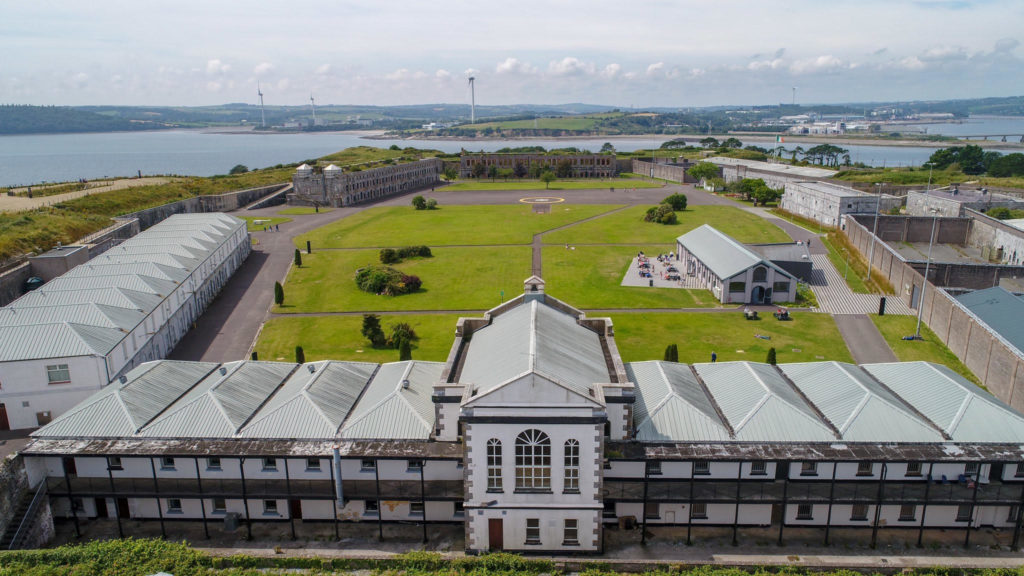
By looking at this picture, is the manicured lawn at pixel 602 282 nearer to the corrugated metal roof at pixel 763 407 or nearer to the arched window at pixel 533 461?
the corrugated metal roof at pixel 763 407

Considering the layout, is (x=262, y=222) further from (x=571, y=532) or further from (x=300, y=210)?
(x=571, y=532)

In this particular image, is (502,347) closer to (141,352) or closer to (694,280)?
(141,352)

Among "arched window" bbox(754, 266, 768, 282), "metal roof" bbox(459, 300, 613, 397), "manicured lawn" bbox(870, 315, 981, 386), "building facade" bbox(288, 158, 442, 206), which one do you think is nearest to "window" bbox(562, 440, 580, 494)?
"metal roof" bbox(459, 300, 613, 397)

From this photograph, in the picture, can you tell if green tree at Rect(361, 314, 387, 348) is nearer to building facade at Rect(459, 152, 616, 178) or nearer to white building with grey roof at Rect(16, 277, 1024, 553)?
white building with grey roof at Rect(16, 277, 1024, 553)

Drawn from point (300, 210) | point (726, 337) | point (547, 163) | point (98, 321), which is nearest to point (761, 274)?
point (726, 337)

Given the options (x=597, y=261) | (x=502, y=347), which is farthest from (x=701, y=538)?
(x=597, y=261)

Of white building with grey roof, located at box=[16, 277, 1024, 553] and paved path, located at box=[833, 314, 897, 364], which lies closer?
white building with grey roof, located at box=[16, 277, 1024, 553]
